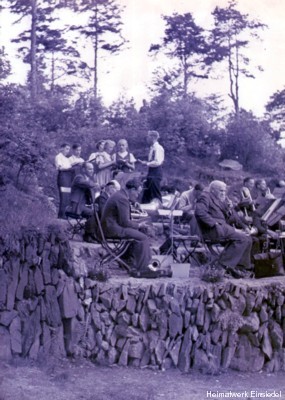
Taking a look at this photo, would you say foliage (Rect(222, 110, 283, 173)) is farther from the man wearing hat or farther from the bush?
the bush

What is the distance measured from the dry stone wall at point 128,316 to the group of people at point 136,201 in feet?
1.51

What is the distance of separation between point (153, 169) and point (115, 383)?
5503mm

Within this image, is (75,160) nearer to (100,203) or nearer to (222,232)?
(100,203)

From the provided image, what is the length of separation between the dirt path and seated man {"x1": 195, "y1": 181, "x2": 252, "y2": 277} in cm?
165

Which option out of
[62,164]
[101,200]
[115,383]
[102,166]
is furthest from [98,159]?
[115,383]

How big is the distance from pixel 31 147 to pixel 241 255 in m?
4.13

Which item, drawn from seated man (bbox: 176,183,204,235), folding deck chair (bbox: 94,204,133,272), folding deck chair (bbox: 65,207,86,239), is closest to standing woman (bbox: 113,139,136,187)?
seated man (bbox: 176,183,204,235)

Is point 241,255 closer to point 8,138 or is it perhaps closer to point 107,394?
point 107,394

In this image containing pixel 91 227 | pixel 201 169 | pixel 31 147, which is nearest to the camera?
pixel 91 227

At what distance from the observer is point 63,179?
12.4m

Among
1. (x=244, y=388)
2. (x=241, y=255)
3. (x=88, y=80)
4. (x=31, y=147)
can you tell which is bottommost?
(x=244, y=388)

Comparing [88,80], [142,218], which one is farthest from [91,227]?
[88,80]

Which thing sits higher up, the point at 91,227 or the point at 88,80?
the point at 88,80

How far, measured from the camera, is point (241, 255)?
985cm
